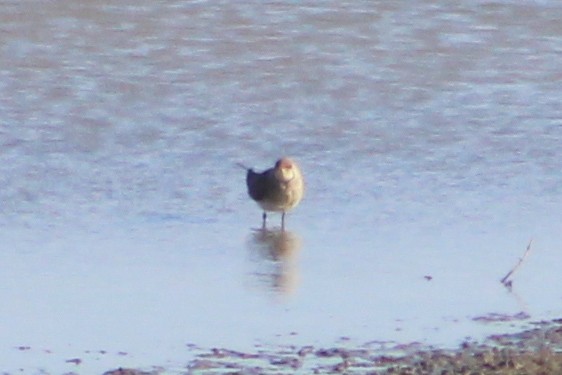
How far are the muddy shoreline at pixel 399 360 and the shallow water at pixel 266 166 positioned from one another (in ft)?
0.49

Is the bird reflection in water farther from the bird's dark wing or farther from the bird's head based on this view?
the bird's head

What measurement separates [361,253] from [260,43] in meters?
4.30

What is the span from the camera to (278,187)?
8320 mm

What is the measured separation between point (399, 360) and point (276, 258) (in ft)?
6.22

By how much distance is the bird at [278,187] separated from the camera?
8398 millimetres

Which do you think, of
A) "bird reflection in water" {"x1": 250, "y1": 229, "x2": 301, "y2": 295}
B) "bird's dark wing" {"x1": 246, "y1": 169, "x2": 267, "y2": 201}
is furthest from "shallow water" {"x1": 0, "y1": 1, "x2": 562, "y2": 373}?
"bird's dark wing" {"x1": 246, "y1": 169, "x2": 267, "y2": 201}

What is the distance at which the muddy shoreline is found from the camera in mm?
5789

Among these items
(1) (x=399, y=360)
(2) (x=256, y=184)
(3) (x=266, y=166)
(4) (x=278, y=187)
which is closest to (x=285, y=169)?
(2) (x=256, y=184)

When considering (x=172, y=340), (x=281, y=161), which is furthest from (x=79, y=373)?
(x=281, y=161)

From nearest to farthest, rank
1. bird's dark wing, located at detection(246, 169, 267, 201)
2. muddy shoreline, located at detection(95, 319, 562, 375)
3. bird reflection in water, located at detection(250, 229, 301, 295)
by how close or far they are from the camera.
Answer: muddy shoreline, located at detection(95, 319, 562, 375) → bird reflection in water, located at detection(250, 229, 301, 295) → bird's dark wing, located at detection(246, 169, 267, 201)

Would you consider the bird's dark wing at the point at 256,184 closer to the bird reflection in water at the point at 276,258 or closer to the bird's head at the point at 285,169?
the bird's head at the point at 285,169

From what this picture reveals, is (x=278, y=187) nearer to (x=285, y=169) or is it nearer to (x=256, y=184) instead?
(x=256, y=184)

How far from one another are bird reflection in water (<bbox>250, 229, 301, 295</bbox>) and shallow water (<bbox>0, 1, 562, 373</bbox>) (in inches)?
0.7

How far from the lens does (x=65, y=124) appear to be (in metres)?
10.1
